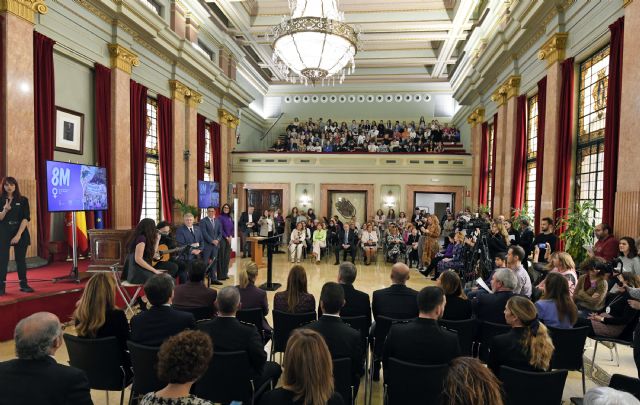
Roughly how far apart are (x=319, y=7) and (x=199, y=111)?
6.29m

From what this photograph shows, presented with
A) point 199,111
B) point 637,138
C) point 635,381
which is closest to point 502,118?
point 637,138

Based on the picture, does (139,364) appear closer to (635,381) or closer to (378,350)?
(378,350)

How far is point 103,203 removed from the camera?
630 centimetres

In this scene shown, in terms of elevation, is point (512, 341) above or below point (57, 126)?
below

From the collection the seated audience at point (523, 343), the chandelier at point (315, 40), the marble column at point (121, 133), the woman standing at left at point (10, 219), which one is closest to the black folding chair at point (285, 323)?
the seated audience at point (523, 343)

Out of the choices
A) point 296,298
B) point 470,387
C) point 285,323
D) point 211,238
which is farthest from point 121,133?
point 470,387

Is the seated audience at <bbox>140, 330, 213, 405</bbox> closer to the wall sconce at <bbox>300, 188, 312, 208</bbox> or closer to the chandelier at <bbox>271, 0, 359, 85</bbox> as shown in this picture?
the chandelier at <bbox>271, 0, 359, 85</bbox>

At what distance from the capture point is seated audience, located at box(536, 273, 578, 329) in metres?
3.39

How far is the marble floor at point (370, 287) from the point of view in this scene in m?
3.76

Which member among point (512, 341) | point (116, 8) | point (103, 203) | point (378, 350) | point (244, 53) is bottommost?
point (378, 350)

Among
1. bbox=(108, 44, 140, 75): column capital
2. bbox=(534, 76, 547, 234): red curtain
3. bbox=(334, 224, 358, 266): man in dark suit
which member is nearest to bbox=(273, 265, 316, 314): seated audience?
bbox=(534, 76, 547, 234): red curtain

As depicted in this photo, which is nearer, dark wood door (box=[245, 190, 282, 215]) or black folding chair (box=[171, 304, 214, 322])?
black folding chair (box=[171, 304, 214, 322])

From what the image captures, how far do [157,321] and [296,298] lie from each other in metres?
1.26

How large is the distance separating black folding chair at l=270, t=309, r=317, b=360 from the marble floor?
35.2 inches
